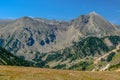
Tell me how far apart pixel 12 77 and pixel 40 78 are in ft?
15.6

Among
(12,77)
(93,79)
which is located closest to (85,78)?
(93,79)

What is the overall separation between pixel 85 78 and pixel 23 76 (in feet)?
42.0

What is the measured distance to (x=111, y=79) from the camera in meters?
59.4

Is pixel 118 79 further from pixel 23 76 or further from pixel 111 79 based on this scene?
pixel 23 76

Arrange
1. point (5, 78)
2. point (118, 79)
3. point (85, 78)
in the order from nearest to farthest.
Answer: point (5, 78) → point (85, 78) → point (118, 79)

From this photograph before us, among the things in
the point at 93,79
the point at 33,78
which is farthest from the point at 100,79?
the point at 33,78

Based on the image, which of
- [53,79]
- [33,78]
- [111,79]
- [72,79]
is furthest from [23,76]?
[111,79]

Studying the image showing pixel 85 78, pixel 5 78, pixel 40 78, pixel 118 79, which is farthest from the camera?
pixel 118 79

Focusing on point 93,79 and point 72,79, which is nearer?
point 72,79

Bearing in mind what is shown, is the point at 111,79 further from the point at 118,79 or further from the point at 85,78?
the point at 85,78

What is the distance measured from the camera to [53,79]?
1999 inches

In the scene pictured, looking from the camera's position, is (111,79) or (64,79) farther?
(111,79)

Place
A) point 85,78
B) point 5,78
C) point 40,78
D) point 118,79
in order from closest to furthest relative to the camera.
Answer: point 5,78 < point 40,78 < point 85,78 < point 118,79

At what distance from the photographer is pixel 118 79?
61188mm
